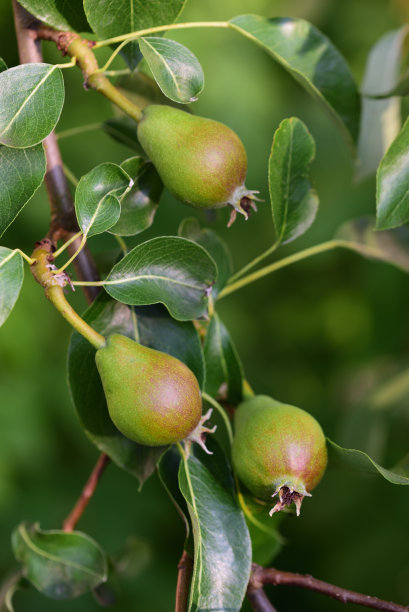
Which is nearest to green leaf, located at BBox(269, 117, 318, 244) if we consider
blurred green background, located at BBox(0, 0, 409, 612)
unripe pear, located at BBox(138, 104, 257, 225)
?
unripe pear, located at BBox(138, 104, 257, 225)

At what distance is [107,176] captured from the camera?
0.68 meters

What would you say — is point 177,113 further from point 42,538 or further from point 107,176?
point 42,538

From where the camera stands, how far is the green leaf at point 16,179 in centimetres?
66

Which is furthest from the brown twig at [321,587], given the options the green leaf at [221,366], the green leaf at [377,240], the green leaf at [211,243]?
the green leaf at [377,240]

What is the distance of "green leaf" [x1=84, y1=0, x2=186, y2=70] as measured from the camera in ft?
2.33

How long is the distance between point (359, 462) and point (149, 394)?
0.22 m

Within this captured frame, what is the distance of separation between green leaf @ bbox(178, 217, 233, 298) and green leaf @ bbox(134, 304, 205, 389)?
138 millimetres

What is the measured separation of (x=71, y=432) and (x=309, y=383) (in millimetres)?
734

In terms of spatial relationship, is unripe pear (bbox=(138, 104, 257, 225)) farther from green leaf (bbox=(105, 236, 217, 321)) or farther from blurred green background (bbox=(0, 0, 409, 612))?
blurred green background (bbox=(0, 0, 409, 612))

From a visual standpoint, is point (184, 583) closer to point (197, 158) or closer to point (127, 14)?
point (197, 158)

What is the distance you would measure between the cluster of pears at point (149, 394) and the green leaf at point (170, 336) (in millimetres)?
82

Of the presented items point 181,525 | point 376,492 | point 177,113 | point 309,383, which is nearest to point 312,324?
point 309,383

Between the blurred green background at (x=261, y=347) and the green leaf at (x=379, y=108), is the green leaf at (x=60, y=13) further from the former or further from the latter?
the blurred green background at (x=261, y=347)

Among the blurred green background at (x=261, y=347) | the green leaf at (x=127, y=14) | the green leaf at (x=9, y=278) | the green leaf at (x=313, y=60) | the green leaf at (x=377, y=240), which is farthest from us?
the blurred green background at (x=261, y=347)
